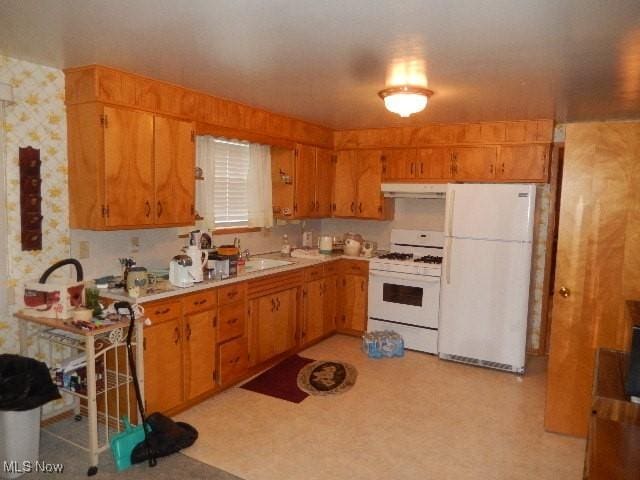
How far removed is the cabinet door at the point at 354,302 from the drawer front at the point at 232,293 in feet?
5.66

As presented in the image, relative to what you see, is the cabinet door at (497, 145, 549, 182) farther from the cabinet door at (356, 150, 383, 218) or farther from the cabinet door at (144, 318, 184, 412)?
the cabinet door at (144, 318, 184, 412)

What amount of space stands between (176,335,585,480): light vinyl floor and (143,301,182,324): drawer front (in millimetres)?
777

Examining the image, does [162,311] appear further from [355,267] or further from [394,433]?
[355,267]

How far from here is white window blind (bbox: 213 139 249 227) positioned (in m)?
4.47

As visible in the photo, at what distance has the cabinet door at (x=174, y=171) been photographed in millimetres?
3449

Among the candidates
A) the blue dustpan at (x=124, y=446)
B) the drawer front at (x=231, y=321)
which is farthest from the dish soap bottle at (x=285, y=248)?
the blue dustpan at (x=124, y=446)

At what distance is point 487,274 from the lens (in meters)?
4.43

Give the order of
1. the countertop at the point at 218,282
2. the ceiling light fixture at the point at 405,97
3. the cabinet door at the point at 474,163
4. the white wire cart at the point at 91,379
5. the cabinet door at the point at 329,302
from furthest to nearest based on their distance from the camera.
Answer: the cabinet door at the point at 329,302
the cabinet door at the point at 474,163
the ceiling light fixture at the point at 405,97
the countertop at the point at 218,282
the white wire cart at the point at 91,379

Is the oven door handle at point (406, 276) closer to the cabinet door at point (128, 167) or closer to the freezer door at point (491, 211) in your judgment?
the freezer door at point (491, 211)

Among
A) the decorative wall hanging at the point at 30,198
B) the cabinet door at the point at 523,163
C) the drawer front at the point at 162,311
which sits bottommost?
the drawer front at the point at 162,311

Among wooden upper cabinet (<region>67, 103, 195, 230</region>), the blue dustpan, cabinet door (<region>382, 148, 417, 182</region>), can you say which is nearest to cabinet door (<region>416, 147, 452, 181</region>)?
cabinet door (<region>382, 148, 417, 182</region>)

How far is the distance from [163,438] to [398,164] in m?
3.66

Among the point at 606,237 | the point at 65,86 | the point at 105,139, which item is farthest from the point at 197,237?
the point at 606,237

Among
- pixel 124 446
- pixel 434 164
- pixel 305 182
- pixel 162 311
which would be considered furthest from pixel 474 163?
pixel 124 446
